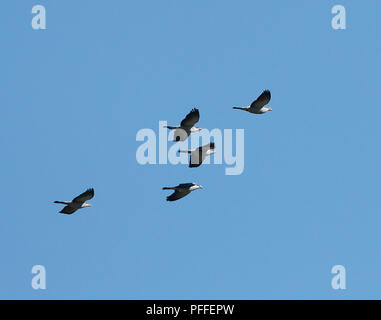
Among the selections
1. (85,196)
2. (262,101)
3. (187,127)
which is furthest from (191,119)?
(85,196)

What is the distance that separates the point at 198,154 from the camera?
70.5 meters

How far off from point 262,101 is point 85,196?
41.1 ft

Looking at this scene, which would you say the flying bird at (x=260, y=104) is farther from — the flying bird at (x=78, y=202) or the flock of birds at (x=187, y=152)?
the flying bird at (x=78, y=202)

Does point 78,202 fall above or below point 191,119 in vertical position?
below

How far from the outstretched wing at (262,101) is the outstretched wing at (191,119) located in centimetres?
416

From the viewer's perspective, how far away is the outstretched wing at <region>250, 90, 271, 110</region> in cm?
7194

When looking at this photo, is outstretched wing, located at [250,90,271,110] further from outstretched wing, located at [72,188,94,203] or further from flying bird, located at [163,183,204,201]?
outstretched wing, located at [72,188,94,203]

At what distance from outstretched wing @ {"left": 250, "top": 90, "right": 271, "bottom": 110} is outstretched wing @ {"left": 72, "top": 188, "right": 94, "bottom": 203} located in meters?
11.7

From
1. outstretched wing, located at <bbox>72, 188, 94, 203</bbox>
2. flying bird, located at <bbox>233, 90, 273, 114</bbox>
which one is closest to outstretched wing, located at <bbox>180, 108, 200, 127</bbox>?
flying bird, located at <bbox>233, 90, 273, 114</bbox>

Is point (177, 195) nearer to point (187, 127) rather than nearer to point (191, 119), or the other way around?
point (187, 127)
